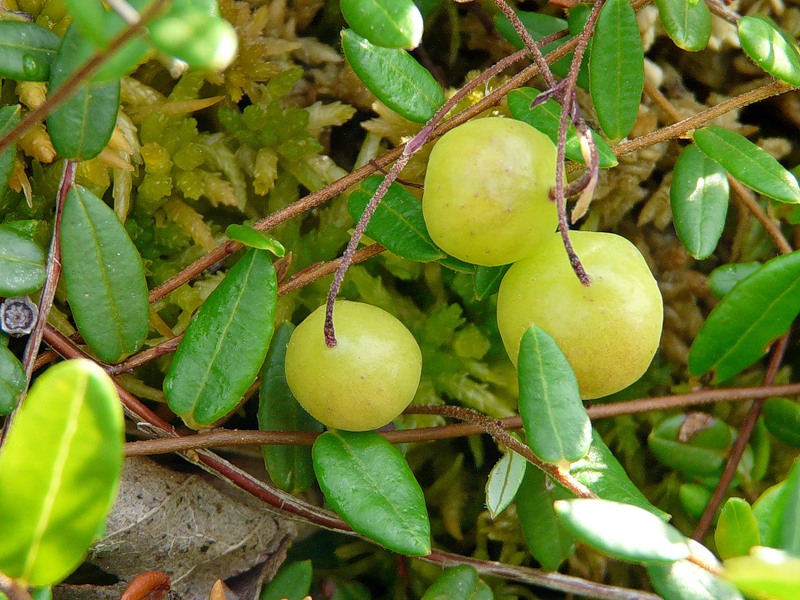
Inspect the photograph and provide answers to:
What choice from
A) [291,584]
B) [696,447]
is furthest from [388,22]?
[696,447]

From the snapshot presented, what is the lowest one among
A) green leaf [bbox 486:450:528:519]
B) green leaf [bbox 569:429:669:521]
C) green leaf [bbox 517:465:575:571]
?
green leaf [bbox 517:465:575:571]

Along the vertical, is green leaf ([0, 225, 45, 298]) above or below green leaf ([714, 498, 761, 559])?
above

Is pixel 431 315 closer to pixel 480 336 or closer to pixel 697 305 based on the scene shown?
pixel 480 336

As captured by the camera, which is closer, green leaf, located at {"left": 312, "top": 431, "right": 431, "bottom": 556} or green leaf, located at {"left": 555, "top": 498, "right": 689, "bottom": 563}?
green leaf, located at {"left": 555, "top": 498, "right": 689, "bottom": 563}

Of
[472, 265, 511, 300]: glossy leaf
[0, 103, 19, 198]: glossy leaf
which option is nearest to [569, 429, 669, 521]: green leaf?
[472, 265, 511, 300]: glossy leaf

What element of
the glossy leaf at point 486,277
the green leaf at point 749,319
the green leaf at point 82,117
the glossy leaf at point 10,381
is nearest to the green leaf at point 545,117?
the glossy leaf at point 486,277

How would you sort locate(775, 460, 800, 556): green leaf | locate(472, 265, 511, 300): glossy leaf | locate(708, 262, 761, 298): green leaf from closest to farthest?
locate(775, 460, 800, 556): green leaf, locate(472, 265, 511, 300): glossy leaf, locate(708, 262, 761, 298): green leaf

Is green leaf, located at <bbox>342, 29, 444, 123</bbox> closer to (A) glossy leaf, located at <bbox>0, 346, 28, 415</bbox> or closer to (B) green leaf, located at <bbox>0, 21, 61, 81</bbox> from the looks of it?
(B) green leaf, located at <bbox>0, 21, 61, 81</bbox>

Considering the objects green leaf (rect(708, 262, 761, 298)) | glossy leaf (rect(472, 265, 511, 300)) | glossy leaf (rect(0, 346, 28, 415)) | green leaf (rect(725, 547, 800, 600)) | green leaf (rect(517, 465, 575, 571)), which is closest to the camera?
green leaf (rect(725, 547, 800, 600))
